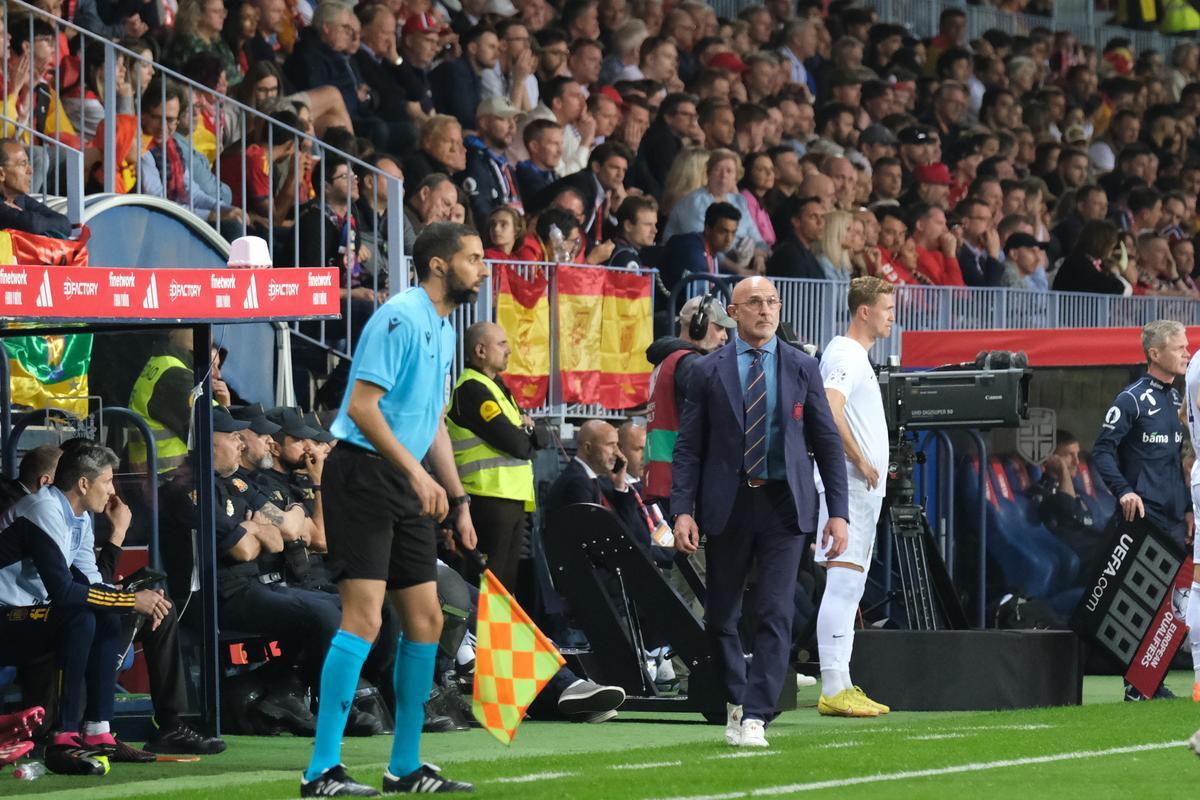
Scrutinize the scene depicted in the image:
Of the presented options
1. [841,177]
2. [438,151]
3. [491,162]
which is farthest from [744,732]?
[841,177]

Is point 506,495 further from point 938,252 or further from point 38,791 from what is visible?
point 938,252

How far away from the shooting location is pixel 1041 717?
34.0ft

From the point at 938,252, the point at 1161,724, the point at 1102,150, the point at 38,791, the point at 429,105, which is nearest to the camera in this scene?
the point at 38,791

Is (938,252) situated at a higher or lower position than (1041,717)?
higher

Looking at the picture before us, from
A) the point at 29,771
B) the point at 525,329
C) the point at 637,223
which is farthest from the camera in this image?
the point at 637,223

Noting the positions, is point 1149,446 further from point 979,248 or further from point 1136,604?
point 979,248

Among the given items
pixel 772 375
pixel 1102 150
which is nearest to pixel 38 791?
pixel 772 375

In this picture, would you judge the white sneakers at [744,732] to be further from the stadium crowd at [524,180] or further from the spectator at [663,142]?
the spectator at [663,142]

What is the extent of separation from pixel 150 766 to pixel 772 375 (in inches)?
119

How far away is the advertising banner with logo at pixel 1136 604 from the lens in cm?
1139

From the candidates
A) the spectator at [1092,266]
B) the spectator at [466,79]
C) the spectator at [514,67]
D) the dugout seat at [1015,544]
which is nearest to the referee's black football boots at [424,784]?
the dugout seat at [1015,544]

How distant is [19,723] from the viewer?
880 cm

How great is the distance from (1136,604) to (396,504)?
214 inches

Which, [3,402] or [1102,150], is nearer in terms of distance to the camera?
[3,402]
